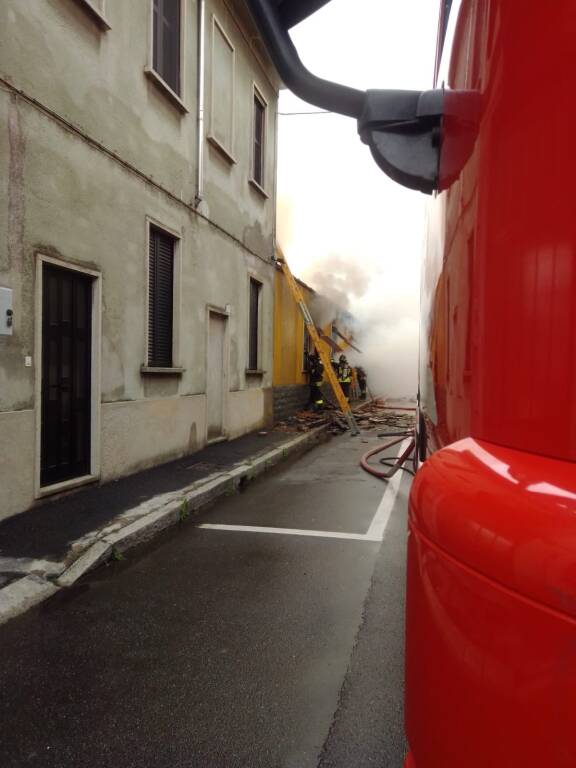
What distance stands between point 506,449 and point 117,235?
612cm

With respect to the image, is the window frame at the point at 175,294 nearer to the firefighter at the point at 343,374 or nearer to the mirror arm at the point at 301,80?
the mirror arm at the point at 301,80

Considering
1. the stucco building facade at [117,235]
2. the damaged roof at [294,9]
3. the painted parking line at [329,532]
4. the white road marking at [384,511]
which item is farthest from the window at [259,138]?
the damaged roof at [294,9]

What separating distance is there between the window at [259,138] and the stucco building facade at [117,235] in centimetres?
113

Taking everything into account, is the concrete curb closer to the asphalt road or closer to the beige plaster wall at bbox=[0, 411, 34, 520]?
the asphalt road

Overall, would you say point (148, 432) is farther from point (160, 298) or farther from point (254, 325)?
point (254, 325)

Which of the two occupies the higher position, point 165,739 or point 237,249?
point 237,249

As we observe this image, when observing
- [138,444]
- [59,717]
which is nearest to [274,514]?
[138,444]

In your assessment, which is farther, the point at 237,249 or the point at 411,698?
the point at 237,249

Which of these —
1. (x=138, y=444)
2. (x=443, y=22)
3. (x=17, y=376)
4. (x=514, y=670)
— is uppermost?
(x=443, y=22)

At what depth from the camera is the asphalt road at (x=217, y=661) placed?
2197mm

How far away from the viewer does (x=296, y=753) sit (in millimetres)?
2158

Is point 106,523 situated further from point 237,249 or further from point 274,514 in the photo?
point 237,249

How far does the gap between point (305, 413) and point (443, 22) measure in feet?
42.4

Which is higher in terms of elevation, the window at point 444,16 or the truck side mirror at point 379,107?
the window at point 444,16
